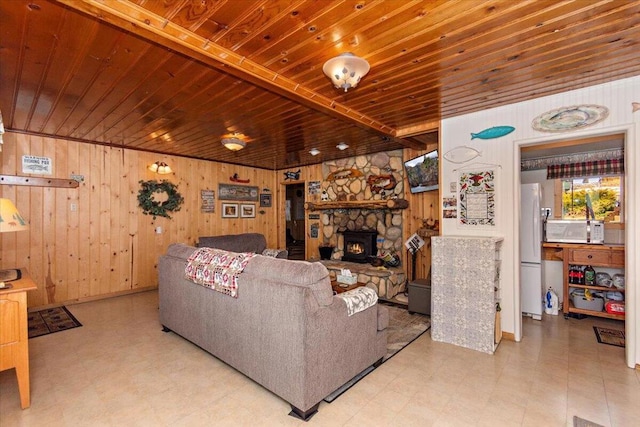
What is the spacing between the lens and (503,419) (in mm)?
2041

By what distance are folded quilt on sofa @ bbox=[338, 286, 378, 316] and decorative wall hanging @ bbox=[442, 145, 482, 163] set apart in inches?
79.2

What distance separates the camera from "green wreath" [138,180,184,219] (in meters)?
5.35

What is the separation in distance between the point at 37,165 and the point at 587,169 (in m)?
7.69

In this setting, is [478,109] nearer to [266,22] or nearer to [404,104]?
[404,104]

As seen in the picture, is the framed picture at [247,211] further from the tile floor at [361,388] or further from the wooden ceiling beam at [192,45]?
the wooden ceiling beam at [192,45]

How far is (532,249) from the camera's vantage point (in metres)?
3.98

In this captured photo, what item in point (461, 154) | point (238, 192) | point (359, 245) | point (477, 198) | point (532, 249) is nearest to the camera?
point (477, 198)

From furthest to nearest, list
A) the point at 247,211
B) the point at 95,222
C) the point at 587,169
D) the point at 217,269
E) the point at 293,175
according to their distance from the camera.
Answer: the point at 293,175, the point at 247,211, the point at 95,222, the point at 587,169, the point at 217,269

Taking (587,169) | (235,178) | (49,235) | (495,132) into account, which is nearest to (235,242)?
(235,178)

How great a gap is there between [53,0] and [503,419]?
3621mm

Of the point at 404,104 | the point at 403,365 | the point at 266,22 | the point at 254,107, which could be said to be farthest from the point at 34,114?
the point at 403,365

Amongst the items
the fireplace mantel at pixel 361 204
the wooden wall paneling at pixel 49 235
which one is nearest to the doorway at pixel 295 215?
the fireplace mantel at pixel 361 204

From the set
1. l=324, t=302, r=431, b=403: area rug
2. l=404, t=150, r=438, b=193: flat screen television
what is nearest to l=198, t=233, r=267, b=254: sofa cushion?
l=324, t=302, r=431, b=403: area rug

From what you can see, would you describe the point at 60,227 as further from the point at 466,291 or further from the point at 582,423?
the point at 582,423
